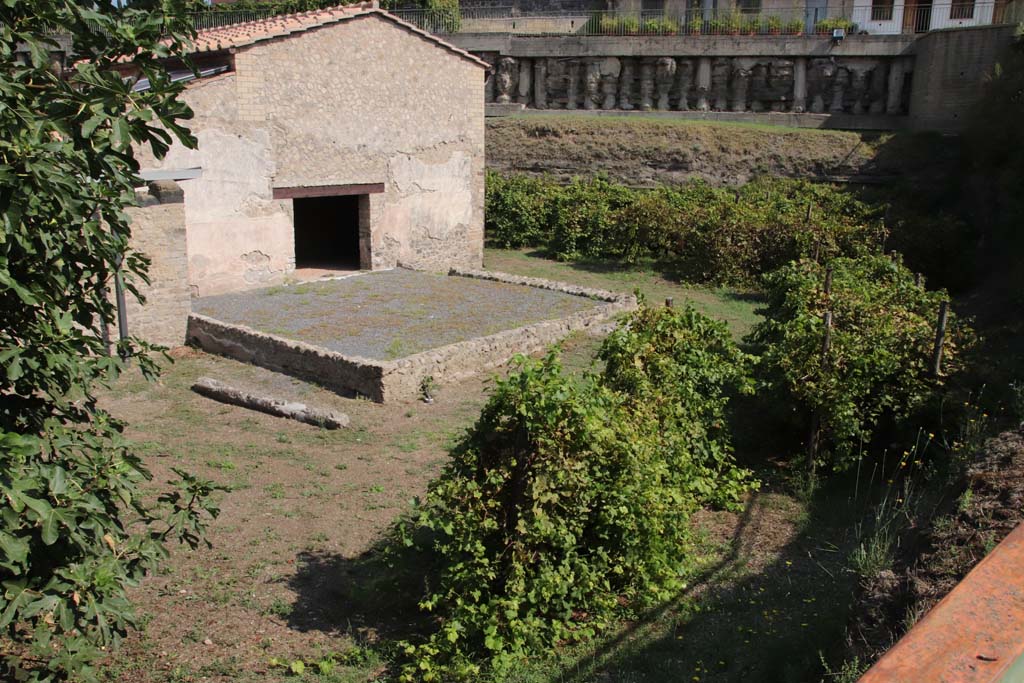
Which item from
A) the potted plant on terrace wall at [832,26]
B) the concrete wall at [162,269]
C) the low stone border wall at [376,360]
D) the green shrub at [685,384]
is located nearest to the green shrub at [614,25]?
the potted plant on terrace wall at [832,26]

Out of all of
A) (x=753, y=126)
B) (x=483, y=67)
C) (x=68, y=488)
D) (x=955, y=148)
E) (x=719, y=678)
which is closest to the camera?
(x=68, y=488)

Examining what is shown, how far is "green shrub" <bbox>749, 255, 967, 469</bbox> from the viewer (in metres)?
8.20

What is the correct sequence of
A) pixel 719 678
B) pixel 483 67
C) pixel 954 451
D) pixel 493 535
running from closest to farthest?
1. pixel 719 678
2. pixel 493 535
3. pixel 954 451
4. pixel 483 67

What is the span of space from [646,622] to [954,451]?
2965 millimetres

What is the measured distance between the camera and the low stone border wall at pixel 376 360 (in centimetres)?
1084

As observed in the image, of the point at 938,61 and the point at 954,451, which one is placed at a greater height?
the point at 938,61

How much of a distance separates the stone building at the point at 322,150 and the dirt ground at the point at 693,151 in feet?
29.6

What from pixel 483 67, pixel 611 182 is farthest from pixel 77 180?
pixel 611 182

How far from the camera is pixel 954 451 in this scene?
6859mm

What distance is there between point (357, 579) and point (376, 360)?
4.61m

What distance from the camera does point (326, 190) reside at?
16.1m

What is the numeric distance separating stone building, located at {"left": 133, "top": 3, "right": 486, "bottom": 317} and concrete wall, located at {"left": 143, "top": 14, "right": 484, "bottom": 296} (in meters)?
0.02

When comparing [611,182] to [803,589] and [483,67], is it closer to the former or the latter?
[483,67]

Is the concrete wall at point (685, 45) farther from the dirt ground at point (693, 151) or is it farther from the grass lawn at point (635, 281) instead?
the grass lawn at point (635, 281)
